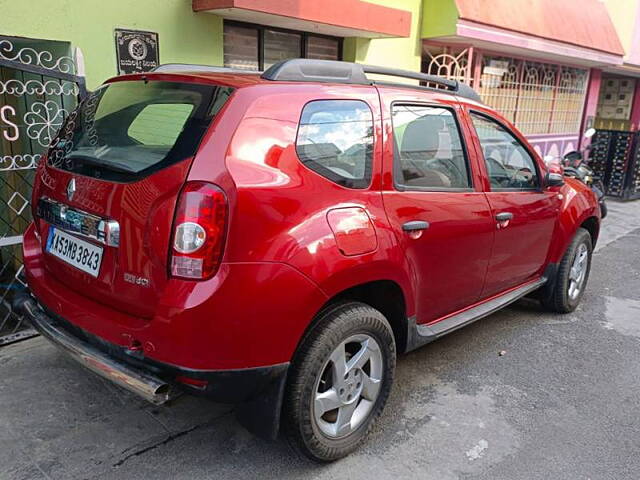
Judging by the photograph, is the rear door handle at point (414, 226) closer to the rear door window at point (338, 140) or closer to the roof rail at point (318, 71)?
the rear door window at point (338, 140)

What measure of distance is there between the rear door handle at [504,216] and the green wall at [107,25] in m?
3.32

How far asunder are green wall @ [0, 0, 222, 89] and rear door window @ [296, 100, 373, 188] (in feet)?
9.44

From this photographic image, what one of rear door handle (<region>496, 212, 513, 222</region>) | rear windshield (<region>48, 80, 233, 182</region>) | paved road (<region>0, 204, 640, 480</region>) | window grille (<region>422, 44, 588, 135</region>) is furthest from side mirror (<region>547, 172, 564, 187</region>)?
window grille (<region>422, 44, 588, 135</region>)

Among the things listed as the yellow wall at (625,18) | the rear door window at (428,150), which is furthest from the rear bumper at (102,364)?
the yellow wall at (625,18)

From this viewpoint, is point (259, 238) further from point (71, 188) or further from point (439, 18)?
point (439, 18)

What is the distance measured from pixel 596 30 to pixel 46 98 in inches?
405

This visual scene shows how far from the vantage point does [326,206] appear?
2.49 metres

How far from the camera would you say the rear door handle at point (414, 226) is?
2.89 metres

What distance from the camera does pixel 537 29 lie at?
359 inches

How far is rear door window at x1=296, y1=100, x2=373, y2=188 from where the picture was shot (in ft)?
8.30

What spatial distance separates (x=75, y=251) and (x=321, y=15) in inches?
157

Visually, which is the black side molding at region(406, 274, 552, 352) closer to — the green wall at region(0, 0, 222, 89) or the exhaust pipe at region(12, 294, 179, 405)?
the exhaust pipe at region(12, 294, 179, 405)

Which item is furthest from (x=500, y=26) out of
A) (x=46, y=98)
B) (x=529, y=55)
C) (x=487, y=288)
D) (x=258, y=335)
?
(x=258, y=335)

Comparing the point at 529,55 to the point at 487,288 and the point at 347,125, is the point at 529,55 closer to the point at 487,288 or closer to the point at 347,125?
the point at 487,288
